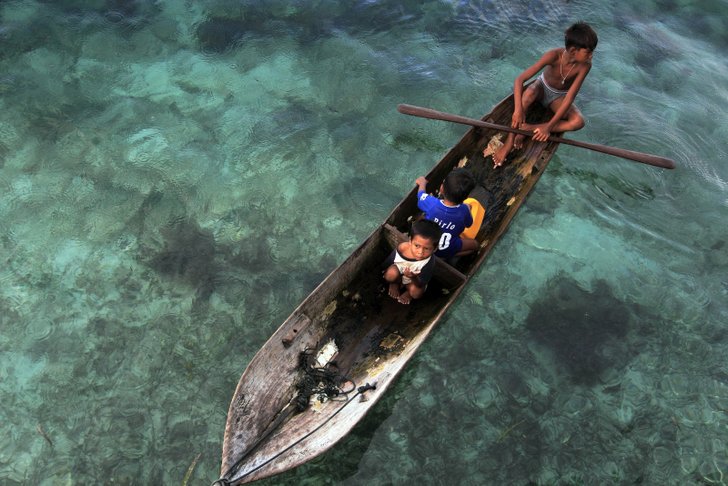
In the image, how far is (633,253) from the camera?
245 inches

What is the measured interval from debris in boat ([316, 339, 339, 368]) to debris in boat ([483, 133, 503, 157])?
3.22m

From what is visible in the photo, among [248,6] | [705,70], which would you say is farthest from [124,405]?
[705,70]

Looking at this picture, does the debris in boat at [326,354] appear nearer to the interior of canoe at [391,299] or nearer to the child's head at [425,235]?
the interior of canoe at [391,299]

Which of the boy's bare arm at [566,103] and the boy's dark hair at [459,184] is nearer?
the boy's dark hair at [459,184]

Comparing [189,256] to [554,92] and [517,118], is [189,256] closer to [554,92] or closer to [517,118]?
[517,118]

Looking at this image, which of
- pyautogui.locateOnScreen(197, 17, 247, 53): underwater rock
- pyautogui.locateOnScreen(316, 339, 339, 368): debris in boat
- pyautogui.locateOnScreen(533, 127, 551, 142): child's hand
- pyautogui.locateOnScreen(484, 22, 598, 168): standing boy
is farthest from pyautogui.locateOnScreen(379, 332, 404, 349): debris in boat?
pyautogui.locateOnScreen(197, 17, 247, 53): underwater rock

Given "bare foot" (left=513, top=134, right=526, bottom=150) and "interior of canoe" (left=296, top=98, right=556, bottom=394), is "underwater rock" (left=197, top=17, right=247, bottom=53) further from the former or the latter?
"bare foot" (left=513, top=134, right=526, bottom=150)

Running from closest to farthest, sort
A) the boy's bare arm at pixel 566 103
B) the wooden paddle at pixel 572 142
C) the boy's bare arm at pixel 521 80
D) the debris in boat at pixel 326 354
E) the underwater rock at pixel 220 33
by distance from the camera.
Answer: the debris in boat at pixel 326 354
the wooden paddle at pixel 572 142
the boy's bare arm at pixel 566 103
the boy's bare arm at pixel 521 80
the underwater rock at pixel 220 33

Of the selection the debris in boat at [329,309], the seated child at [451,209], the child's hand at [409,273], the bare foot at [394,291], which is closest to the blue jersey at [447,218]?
the seated child at [451,209]

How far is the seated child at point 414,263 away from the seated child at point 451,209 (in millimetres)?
311

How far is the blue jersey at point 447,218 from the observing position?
4684 millimetres

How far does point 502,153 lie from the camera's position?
613 centimetres

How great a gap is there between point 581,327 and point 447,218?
2208 millimetres

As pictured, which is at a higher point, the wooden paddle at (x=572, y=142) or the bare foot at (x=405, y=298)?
the wooden paddle at (x=572, y=142)
